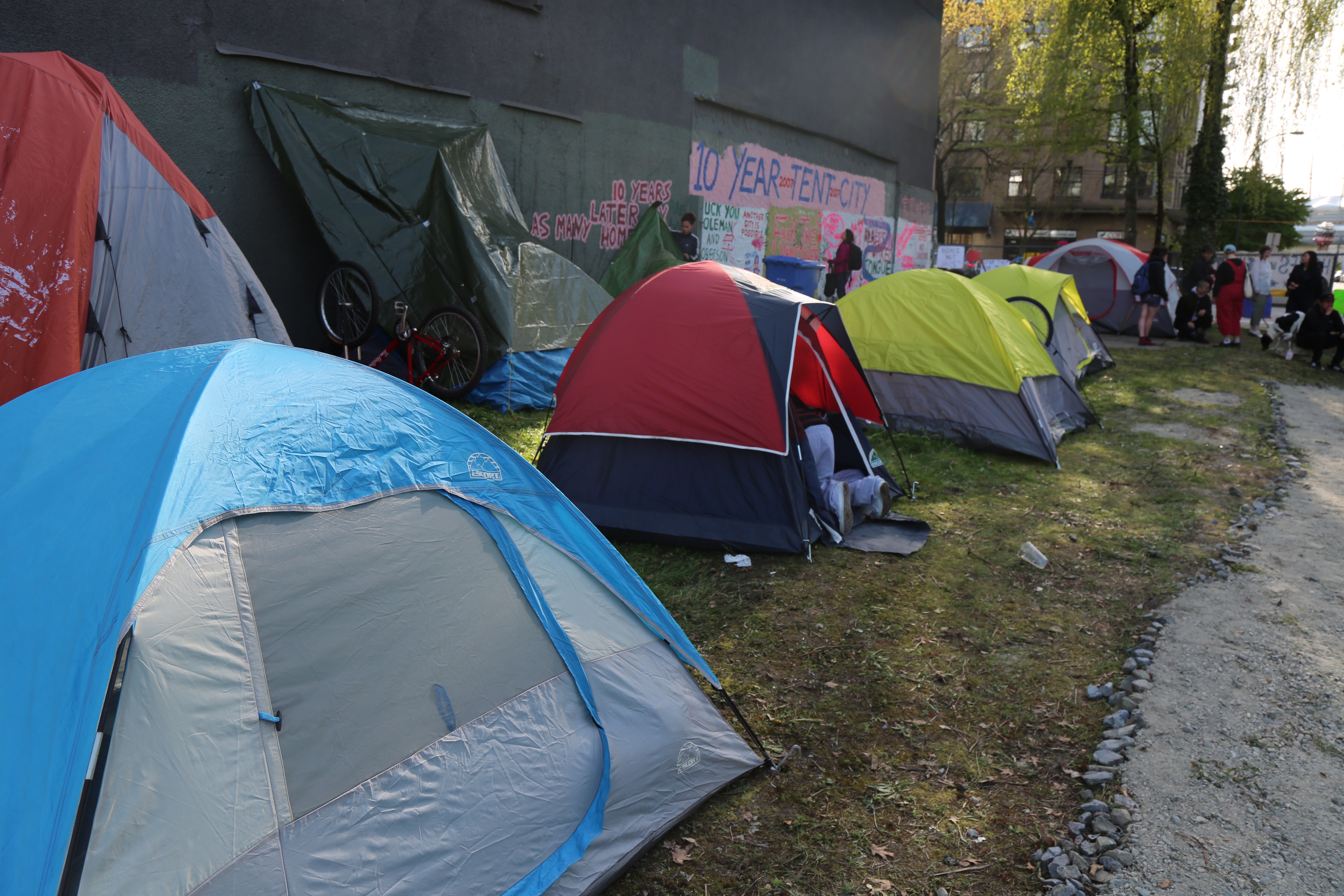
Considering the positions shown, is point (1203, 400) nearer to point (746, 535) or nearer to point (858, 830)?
point (746, 535)

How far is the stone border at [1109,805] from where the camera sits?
2709 millimetres

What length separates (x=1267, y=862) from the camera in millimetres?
2777

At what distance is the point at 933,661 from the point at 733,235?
11.2 meters

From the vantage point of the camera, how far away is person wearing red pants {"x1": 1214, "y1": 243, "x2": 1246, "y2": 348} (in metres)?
15.3

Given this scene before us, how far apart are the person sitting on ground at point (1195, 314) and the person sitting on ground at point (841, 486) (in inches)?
525

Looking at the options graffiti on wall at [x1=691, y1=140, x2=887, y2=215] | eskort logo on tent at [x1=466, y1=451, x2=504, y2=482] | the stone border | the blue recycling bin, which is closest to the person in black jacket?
the blue recycling bin

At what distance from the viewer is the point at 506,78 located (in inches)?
373

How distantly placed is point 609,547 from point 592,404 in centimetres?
221

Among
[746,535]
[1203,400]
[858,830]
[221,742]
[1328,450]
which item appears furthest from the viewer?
[1203,400]

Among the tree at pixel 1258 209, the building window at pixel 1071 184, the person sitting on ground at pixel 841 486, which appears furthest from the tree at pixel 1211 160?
the building window at pixel 1071 184

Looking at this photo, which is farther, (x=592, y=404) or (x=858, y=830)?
(x=592, y=404)

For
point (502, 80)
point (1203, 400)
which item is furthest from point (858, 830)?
point (1203, 400)

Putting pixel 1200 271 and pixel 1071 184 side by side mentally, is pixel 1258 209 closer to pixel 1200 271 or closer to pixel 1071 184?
pixel 1200 271

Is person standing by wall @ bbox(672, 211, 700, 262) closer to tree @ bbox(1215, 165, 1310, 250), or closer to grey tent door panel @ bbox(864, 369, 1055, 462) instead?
grey tent door panel @ bbox(864, 369, 1055, 462)
